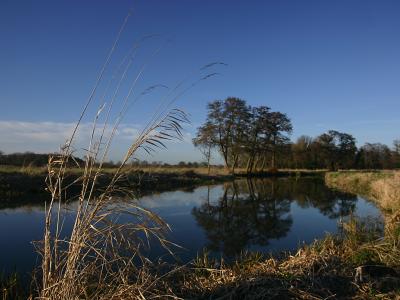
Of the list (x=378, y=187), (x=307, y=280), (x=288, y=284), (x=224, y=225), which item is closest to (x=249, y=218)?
(x=224, y=225)

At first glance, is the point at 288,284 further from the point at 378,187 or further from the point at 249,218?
the point at 378,187

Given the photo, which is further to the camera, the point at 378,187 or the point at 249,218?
the point at 378,187

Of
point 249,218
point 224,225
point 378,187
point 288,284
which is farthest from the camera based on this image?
point 378,187

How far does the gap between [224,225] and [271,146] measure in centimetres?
3933

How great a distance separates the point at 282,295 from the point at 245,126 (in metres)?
42.5

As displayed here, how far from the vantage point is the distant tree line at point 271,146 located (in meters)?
44.4

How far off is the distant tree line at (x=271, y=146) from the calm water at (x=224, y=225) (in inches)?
545

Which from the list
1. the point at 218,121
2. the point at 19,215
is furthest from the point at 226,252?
the point at 218,121

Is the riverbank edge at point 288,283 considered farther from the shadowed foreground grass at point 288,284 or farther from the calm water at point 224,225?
the calm water at point 224,225

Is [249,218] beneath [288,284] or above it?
beneath

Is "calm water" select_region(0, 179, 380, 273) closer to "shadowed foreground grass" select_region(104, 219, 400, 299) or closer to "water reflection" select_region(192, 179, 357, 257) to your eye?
"water reflection" select_region(192, 179, 357, 257)

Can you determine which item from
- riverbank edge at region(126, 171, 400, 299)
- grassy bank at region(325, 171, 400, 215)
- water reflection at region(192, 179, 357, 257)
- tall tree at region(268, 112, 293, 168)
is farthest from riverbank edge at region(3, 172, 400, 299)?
tall tree at region(268, 112, 293, 168)

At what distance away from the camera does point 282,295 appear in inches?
154

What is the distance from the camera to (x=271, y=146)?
169ft
